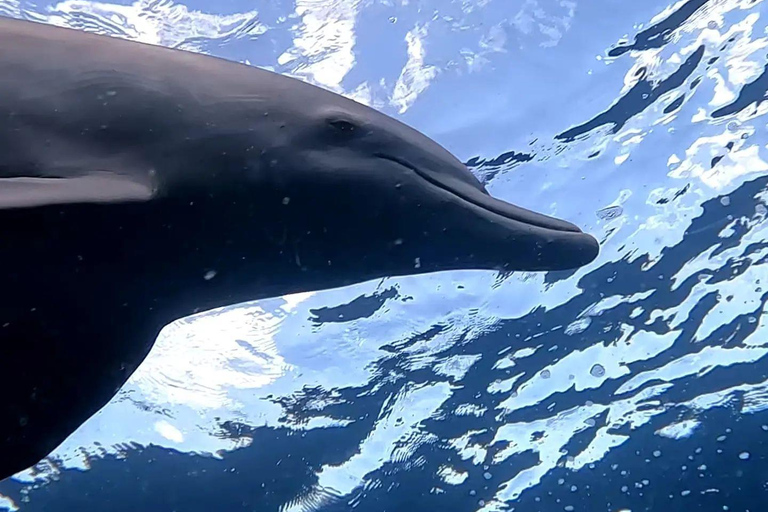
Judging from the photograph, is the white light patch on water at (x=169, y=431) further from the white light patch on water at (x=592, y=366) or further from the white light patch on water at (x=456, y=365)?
the white light patch on water at (x=592, y=366)

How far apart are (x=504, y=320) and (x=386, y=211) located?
11.6 metres

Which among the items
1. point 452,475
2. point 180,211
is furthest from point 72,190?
point 452,475

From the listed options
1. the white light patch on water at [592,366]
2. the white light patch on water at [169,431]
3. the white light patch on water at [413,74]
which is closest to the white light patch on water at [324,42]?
the white light patch on water at [413,74]

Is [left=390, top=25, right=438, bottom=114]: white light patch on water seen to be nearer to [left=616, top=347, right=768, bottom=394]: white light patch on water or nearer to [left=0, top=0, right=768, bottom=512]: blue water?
[left=0, top=0, right=768, bottom=512]: blue water

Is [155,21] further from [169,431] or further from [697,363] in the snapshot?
[697,363]

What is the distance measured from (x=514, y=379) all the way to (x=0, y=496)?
12912mm

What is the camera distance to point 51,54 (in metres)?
3.61

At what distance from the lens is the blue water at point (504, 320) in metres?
9.80

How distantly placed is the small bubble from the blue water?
0.59ft

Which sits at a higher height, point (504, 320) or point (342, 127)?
point (504, 320)

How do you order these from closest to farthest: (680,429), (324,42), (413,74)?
(324,42) → (413,74) → (680,429)

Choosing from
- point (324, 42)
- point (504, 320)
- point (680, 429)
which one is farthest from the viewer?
point (680, 429)

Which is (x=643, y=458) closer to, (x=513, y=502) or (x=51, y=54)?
(x=513, y=502)

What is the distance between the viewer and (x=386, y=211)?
3.67m
